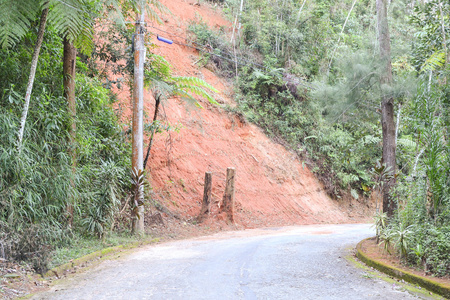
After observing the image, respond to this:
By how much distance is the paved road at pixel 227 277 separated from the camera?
579 centimetres

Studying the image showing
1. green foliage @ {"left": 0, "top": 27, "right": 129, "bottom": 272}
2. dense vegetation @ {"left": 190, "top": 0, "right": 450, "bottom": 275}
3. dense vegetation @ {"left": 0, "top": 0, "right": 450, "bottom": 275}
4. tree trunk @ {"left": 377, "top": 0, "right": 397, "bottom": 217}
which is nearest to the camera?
green foliage @ {"left": 0, "top": 27, "right": 129, "bottom": 272}

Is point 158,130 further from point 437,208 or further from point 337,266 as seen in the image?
point 437,208

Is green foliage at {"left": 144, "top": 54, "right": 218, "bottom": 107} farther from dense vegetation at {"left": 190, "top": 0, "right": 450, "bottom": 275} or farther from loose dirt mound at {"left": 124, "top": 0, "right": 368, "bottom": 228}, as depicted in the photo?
dense vegetation at {"left": 190, "top": 0, "right": 450, "bottom": 275}

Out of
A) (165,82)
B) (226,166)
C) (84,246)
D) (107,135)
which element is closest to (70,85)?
(107,135)

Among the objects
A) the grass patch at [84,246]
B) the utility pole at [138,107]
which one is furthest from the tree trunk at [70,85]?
the utility pole at [138,107]

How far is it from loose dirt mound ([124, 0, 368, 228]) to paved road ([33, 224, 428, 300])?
23.2 ft

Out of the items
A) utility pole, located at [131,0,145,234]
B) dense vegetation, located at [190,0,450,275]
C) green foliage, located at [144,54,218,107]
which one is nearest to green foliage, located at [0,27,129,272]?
utility pole, located at [131,0,145,234]

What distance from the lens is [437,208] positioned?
24.5 ft

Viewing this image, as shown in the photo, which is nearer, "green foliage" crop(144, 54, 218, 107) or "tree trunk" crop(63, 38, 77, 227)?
"tree trunk" crop(63, 38, 77, 227)

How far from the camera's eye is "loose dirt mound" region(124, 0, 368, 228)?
17672mm

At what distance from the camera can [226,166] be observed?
21.1 metres

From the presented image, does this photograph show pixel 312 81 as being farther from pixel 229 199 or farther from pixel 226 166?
pixel 229 199

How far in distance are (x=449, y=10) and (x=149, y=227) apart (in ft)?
36.2

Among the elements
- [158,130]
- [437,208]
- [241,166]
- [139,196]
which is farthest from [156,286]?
[241,166]
